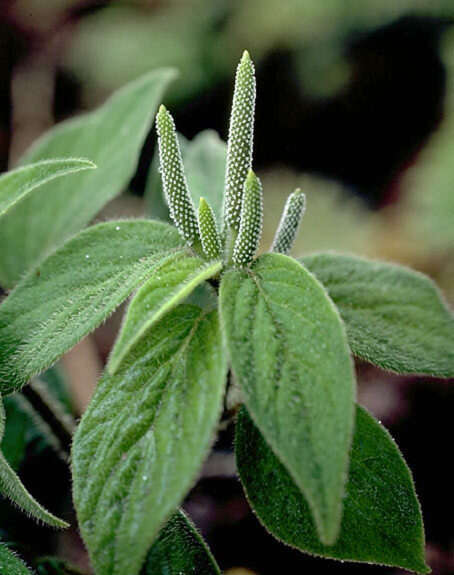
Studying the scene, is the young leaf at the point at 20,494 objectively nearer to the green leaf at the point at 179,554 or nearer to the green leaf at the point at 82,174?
the green leaf at the point at 179,554

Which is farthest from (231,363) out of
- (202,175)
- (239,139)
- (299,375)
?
(202,175)

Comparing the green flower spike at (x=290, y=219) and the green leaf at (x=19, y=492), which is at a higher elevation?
the green flower spike at (x=290, y=219)

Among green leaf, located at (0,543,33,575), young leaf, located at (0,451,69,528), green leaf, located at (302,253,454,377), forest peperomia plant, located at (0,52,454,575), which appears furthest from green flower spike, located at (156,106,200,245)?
green leaf, located at (0,543,33,575)

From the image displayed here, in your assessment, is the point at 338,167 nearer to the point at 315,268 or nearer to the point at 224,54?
the point at 224,54

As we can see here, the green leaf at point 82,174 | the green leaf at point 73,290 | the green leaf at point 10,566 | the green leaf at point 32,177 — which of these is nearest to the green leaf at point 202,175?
the green leaf at point 82,174

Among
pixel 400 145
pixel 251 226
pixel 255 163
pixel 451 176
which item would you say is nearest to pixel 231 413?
pixel 251 226
